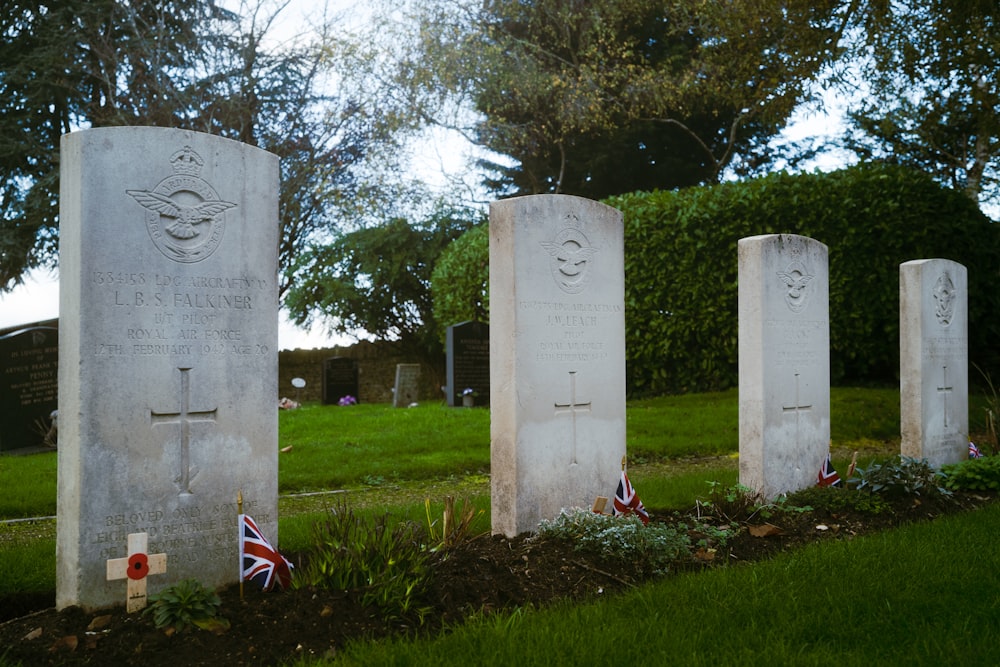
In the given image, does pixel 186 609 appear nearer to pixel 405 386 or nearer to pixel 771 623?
pixel 771 623

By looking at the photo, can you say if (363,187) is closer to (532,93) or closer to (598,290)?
(532,93)

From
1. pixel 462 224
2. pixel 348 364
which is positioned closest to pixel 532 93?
pixel 462 224

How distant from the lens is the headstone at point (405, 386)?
18844mm

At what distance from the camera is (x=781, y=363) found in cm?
714

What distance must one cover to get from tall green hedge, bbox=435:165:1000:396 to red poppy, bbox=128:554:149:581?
11154 millimetres

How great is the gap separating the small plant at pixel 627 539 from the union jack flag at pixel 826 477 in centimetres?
267

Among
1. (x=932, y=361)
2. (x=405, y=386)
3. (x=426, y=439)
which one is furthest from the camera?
(x=405, y=386)

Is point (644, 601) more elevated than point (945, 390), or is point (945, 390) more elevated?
point (945, 390)

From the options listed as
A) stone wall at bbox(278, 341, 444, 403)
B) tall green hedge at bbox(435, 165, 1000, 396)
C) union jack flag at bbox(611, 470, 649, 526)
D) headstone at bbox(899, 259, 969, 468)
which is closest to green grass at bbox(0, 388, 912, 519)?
tall green hedge at bbox(435, 165, 1000, 396)

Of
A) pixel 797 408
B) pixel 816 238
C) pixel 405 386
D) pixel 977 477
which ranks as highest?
pixel 816 238

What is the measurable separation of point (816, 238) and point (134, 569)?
38.4ft

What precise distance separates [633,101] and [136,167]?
53.8ft

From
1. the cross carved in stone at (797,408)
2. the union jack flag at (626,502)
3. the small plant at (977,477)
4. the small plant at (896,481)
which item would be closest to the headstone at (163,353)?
the union jack flag at (626,502)

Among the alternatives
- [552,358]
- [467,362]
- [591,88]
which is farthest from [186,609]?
[591,88]
